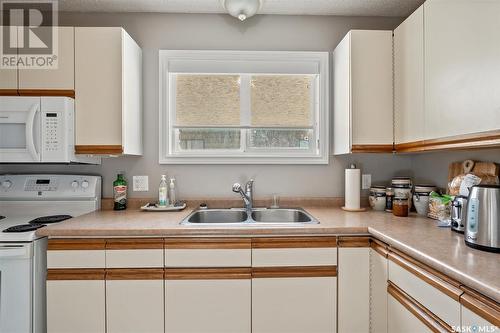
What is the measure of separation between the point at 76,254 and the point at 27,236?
0.27m

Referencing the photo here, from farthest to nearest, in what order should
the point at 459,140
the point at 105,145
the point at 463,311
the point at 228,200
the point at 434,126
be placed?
the point at 228,200, the point at 105,145, the point at 434,126, the point at 459,140, the point at 463,311

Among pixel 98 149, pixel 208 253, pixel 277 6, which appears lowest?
pixel 208 253

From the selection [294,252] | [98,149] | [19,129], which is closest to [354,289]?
[294,252]

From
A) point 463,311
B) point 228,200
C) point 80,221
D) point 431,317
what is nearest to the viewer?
point 463,311

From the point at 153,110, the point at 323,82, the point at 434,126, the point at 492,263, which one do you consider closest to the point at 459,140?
the point at 434,126

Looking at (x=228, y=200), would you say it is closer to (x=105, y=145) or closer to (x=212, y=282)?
(x=212, y=282)

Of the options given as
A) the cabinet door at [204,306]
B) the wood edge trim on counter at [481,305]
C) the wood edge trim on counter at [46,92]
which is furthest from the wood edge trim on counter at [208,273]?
the wood edge trim on counter at [46,92]

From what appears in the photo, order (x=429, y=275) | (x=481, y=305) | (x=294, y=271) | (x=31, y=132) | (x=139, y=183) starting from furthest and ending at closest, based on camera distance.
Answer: (x=139, y=183) < (x=31, y=132) < (x=294, y=271) < (x=429, y=275) < (x=481, y=305)

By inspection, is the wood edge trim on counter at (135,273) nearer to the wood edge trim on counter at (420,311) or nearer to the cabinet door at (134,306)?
→ the cabinet door at (134,306)

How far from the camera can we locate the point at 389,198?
7.07 feet

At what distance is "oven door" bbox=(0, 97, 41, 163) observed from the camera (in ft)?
6.00

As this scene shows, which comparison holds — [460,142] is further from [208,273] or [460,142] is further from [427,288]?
[208,273]

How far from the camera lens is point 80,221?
1.82m

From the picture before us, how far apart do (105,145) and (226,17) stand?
4.57 ft
